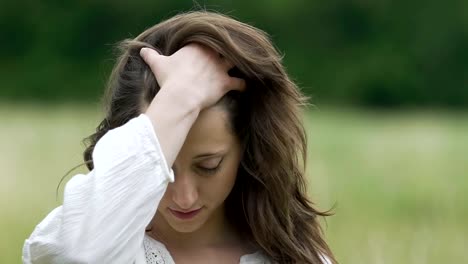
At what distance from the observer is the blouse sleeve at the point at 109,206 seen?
2.70 meters

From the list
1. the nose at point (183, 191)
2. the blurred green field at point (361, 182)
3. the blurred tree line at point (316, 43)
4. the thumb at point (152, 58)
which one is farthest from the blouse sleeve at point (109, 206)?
the blurred tree line at point (316, 43)

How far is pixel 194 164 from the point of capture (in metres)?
2.90

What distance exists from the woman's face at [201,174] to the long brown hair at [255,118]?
0.07 m

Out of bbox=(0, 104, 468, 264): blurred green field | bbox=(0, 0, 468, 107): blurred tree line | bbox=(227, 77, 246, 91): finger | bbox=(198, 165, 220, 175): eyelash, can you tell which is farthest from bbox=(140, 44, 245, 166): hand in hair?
bbox=(0, 0, 468, 107): blurred tree line

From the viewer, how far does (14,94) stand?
67.2ft

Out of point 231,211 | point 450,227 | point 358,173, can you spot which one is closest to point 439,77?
point 358,173

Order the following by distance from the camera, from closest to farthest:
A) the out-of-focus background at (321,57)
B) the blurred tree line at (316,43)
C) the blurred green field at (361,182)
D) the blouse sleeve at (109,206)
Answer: the blouse sleeve at (109,206), the blurred green field at (361,182), the out-of-focus background at (321,57), the blurred tree line at (316,43)

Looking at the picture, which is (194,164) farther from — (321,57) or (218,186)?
(321,57)

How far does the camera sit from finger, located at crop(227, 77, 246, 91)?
2996mm

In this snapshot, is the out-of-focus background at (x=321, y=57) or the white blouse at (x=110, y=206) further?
the out-of-focus background at (x=321, y=57)

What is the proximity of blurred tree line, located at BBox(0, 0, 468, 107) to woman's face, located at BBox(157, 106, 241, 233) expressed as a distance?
17.8 m

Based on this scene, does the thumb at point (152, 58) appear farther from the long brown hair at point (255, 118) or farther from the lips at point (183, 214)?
the lips at point (183, 214)

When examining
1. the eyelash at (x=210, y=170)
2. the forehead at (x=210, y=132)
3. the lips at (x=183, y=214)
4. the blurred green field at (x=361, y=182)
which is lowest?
the blurred green field at (x=361, y=182)

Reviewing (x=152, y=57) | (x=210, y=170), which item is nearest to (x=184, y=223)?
(x=210, y=170)
